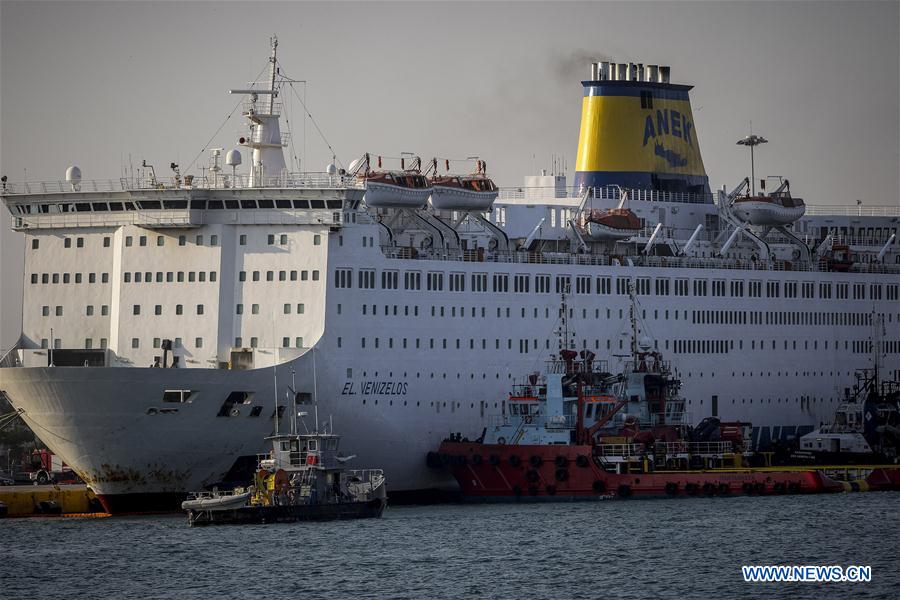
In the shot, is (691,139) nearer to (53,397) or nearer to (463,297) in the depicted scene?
(463,297)

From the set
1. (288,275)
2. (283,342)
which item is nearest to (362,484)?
(283,342)

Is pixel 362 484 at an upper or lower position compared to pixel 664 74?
lower

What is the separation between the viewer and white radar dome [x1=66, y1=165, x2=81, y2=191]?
184 feet

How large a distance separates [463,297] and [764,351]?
1382cm

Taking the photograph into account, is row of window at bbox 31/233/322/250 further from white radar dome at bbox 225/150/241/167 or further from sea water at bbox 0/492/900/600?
sea water at bbox 0/492/900/600

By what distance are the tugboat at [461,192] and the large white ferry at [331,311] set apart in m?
0.07

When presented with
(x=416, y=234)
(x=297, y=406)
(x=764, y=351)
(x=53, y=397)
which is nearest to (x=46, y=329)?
(x=53, y=397)

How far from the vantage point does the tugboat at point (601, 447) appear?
56531 mm

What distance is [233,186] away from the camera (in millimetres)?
55562

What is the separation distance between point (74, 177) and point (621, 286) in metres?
18.6

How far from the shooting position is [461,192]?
197ft

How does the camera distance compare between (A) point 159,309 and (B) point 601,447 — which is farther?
(B) point 601,447

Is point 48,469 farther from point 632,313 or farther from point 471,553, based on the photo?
point 471,553

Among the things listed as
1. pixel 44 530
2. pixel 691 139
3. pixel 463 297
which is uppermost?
pixel 691 139
